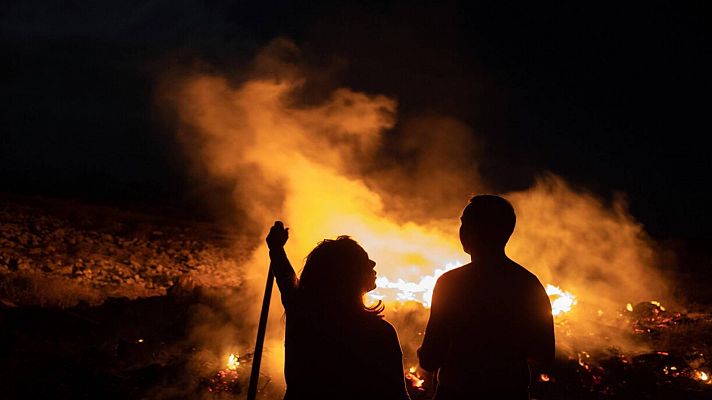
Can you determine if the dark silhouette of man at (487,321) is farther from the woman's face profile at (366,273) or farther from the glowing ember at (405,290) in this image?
the glowing ember at (405,290)

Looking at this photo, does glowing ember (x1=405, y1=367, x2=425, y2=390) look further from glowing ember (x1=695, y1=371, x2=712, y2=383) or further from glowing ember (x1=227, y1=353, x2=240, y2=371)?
glowing ember (x1=695, y1=371, x2=712, y2=383)

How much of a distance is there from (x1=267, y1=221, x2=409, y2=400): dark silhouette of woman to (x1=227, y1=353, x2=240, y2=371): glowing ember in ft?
14.1

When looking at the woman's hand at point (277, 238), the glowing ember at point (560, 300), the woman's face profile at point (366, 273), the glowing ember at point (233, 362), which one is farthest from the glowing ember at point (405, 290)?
the woman's face profile at point (366, 273)

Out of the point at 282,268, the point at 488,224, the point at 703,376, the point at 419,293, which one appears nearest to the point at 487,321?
the point at 488,224

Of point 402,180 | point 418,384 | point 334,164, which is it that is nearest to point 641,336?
point 418,384

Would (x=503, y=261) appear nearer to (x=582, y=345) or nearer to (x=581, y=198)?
(x=582, y=345)

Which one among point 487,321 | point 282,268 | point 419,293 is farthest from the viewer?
point 419,293

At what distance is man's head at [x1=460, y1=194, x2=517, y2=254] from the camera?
102 inches

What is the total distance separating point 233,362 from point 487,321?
15.3 feet

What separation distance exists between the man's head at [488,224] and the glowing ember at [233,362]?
14.8 feet

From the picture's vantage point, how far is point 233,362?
6320 mm

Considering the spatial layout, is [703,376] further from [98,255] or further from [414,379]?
[98,255]

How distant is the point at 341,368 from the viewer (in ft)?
7.02

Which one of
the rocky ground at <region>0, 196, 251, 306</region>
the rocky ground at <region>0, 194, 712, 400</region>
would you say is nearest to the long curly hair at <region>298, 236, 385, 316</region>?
the rocky ground at <region>0, 194, 712, 400</region>
